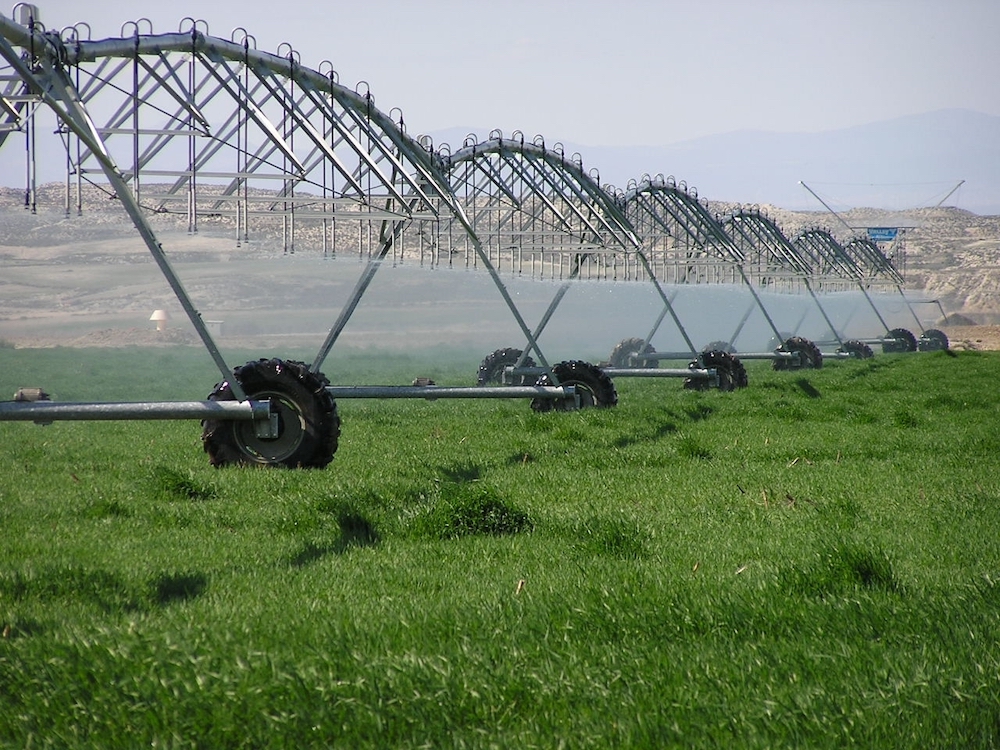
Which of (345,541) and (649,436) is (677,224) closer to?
(649,436)

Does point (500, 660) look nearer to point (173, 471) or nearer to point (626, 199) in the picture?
point (173, 471)

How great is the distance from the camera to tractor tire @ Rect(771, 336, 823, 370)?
23938 mm

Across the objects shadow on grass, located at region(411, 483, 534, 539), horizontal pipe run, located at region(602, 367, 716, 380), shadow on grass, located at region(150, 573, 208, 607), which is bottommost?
shadow on grass, located at region(150, 573, 208, 607)

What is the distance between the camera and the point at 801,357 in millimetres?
24375

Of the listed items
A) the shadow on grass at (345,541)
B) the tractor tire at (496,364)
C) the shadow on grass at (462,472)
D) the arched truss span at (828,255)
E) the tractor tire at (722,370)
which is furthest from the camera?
the arched truss span at (828,255)

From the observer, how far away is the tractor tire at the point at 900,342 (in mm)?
34875

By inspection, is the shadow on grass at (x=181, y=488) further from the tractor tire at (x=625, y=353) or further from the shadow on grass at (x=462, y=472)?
the tractor tire at (x=625, y=353)

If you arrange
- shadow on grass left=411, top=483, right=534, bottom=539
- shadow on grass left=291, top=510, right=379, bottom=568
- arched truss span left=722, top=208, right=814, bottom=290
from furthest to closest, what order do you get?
arched truss span left=722, top=208, right=814, bottom=290
shadow on grass left=411, top=483, right=534, bottom=539
shadow on grass left=291, top=510, right=379, bottom=568

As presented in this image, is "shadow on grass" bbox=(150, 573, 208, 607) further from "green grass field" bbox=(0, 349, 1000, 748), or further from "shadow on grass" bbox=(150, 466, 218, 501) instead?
"shadow on grass" bbox=(150, 466, 218, 501)

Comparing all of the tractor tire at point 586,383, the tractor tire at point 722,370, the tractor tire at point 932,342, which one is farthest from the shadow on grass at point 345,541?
the tractor tire at point 932,342

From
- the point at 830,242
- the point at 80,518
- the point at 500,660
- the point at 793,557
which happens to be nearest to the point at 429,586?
the point at 500,660

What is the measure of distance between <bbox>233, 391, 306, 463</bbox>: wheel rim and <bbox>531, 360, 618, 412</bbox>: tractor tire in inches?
198

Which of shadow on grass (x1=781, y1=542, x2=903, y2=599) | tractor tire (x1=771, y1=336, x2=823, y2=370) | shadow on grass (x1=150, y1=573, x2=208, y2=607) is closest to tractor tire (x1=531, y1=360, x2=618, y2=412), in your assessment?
shadow on grass (x1=781, y1=542, x2=903, y2=599)

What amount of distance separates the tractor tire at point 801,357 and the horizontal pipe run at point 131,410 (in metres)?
18.0
